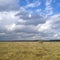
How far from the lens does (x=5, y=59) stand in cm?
3850

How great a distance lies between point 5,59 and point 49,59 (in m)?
9.71

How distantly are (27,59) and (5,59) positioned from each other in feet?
16.0

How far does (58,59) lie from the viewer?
3925cm

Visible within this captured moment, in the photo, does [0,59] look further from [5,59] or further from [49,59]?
[49,59]

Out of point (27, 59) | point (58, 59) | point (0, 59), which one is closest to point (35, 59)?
point (27, 59)

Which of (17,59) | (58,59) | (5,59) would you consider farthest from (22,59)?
(58,59)

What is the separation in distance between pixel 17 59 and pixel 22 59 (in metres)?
1.22

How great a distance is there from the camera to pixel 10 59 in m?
38.5

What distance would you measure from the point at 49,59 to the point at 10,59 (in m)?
8.61

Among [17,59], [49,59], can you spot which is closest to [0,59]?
[17,59]

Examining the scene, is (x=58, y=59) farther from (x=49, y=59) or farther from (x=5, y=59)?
(x=5, y=59)

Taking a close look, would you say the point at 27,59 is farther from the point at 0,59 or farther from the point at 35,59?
the point at 0,59

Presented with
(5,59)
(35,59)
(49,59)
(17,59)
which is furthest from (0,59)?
(49,59)

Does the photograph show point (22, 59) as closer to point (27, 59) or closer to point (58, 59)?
point (27, 59)
